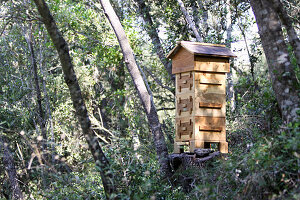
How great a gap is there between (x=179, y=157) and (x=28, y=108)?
10375mm

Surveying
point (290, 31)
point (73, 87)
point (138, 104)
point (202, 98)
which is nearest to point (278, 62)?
point (290, 31)

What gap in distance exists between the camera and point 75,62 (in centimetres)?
1573

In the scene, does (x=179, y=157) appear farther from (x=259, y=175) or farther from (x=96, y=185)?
(x=259, y=175)

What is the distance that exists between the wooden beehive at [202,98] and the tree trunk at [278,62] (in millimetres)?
1992

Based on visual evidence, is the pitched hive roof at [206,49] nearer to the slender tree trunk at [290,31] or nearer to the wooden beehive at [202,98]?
the wooden beehive at [202,98]

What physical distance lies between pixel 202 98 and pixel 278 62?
2.33 meters

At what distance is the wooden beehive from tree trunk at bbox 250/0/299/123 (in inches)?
78.4

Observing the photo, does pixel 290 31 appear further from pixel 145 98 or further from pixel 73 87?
pixel 145 98

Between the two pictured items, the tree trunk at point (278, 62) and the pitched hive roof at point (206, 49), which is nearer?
the tree trunk at point (278, 62)

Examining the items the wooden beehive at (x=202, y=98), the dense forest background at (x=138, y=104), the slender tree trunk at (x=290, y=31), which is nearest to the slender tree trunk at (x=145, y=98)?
the dense forest background at (x=138, y=104)

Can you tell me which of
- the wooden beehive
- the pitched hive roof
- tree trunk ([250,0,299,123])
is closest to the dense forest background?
tree trunk ([250,0,299,123])

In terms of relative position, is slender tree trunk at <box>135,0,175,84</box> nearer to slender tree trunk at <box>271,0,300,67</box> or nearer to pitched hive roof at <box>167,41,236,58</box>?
pitched hive roof at <box>167,41,236,58</box>

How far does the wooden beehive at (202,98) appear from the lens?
769 centimetres

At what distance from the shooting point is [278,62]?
5598mm
